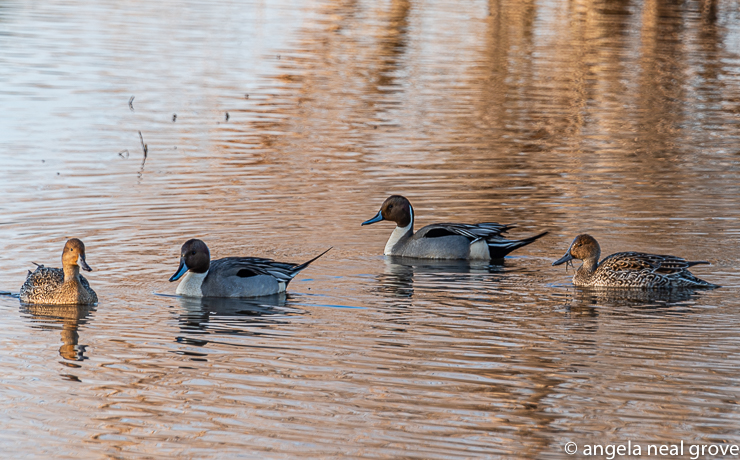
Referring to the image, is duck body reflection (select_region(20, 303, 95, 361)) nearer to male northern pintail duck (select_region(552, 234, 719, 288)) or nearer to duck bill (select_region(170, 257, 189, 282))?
duck bill (select_region(170, 257, 189, 282))

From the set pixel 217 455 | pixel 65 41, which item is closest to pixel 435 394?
pixel 217 455

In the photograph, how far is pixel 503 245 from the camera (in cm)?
1256

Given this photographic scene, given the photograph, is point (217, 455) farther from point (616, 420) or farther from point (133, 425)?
point (616, 420)

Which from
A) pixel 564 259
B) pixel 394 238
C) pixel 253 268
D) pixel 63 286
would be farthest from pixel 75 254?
pixel 564 259

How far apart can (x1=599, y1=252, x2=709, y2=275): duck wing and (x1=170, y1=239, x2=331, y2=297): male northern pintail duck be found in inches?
133

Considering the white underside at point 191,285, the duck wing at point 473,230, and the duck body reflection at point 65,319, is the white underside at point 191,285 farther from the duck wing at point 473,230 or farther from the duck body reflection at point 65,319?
the duck wing at point 473,230

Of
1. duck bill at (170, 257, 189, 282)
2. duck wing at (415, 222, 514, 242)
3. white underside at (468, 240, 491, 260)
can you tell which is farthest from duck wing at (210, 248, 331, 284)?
white underside at (468, 240, 491, 260)

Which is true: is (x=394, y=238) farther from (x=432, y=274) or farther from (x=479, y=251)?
(x=432, y=274)

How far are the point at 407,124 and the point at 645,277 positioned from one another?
10962 millimetres

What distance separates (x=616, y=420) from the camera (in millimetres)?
7039

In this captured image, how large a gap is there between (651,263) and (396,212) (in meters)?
3.68

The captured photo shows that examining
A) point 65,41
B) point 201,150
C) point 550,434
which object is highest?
point 65,41

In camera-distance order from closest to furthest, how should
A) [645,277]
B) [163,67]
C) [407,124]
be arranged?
[645,277] < [407,124] < [163,67]

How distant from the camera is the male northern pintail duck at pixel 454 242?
495 inches
